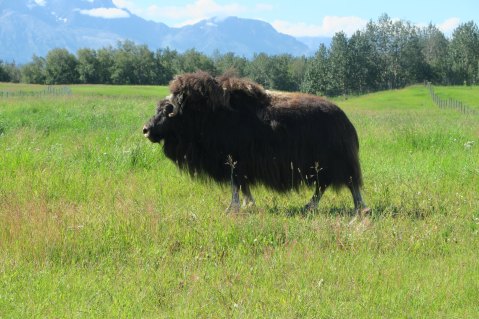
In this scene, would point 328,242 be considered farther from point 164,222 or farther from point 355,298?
point 164,222

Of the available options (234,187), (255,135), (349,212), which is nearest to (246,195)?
(234,187)

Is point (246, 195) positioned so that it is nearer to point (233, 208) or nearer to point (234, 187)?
point (234, 187)

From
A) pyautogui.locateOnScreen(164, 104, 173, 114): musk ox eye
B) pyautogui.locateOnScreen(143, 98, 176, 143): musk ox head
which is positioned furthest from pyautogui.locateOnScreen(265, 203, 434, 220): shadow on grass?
pyautogui.locateOnScreen(164, 104, 173, 114): musk ox eye

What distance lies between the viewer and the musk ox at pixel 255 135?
6840 mm

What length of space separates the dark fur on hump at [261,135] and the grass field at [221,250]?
46 centimetres

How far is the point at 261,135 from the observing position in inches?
273

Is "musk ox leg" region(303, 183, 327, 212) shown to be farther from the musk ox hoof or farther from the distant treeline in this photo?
the distant treeline

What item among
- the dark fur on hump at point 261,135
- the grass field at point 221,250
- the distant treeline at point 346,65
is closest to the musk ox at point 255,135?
the dark fur on hump at point 261,135

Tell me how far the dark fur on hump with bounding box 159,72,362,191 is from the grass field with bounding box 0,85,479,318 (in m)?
0.46

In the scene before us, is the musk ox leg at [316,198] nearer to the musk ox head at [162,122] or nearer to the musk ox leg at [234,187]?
the musk ox leg at [234,187]

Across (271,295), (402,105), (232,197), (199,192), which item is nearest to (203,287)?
(271,295)

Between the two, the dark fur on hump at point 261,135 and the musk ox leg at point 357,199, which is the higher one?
the dark fur on hump at point 261,135

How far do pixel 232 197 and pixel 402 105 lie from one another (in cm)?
5005

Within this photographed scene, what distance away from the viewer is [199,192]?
26.1 ft
